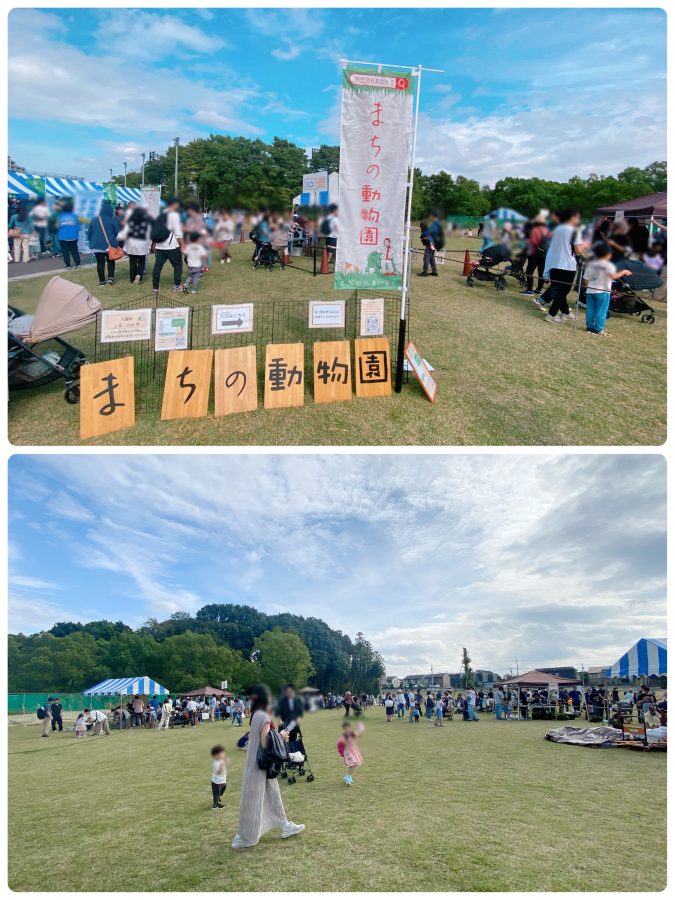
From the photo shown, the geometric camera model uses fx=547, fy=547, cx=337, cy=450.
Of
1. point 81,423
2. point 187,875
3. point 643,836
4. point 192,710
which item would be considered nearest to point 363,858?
point 187,875

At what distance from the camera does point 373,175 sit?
728 cm

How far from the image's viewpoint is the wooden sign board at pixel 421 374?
331 inches

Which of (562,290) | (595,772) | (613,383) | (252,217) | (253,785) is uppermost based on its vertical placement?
(252,217)

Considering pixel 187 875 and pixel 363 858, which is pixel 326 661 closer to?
pixel 363 858

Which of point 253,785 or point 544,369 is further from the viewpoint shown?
point 544,369

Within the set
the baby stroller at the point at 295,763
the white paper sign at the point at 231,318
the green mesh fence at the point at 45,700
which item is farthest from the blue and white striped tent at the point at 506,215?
the green mesh fence at the point at 45,700

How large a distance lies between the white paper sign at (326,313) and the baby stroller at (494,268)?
756 cm

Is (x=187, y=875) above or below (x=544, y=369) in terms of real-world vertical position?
below

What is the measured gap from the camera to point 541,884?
388 centimetres

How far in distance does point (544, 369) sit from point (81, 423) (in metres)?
7.48

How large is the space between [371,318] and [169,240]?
508cm

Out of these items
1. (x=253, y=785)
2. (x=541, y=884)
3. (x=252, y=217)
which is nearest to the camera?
(x=541, y=884)

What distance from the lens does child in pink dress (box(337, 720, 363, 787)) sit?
5777 millimetres

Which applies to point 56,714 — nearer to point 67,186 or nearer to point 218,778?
point 218,778
